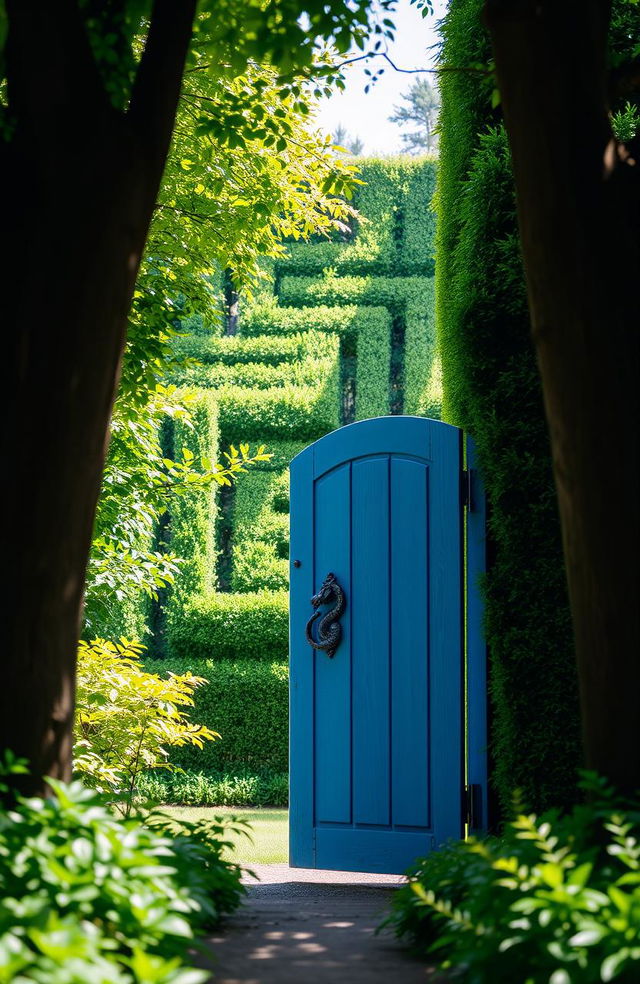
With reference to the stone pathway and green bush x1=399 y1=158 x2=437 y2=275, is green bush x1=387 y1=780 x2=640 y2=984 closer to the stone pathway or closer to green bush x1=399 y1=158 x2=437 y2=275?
the stone pathway

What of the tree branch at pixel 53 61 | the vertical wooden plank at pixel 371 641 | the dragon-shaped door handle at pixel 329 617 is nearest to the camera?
the tree branch at pixel 53 61

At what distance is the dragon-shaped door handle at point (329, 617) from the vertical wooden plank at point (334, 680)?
31mm

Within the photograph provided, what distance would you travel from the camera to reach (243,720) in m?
11.0

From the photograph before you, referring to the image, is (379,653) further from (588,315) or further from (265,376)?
(265,376)

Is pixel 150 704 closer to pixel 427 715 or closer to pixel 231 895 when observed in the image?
pixel 427 715

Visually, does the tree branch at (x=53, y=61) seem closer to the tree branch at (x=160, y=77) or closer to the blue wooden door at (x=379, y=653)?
the tree branch at (x=160, y=77)

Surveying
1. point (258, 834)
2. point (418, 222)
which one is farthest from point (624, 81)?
point (418, 222)

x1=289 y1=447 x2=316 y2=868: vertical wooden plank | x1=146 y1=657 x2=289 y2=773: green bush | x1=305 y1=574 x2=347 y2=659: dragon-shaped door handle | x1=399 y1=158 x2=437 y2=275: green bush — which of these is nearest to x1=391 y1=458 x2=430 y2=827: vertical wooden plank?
x1=305 y1=574 x2=347 y2=659: dragon-shaped door handle

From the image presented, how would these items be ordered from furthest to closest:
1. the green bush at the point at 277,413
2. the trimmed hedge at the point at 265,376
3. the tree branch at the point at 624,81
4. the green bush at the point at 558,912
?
the trimmed hedge at the point at 265,376, the green bush at the point at 277,413, the tree branch at the point at 624,81, the green bush at the point at 558,912

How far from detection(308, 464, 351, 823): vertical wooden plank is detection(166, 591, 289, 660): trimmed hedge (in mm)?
5896

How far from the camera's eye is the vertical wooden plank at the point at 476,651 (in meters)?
4.98

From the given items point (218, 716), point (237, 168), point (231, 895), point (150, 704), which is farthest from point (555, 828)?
point (218, 716)

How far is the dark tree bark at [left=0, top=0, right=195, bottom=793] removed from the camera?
2.69 m

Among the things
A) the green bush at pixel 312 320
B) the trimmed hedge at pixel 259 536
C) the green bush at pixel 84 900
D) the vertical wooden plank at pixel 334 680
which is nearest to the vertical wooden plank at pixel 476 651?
the vertical wooden plank at pixel 334 680
